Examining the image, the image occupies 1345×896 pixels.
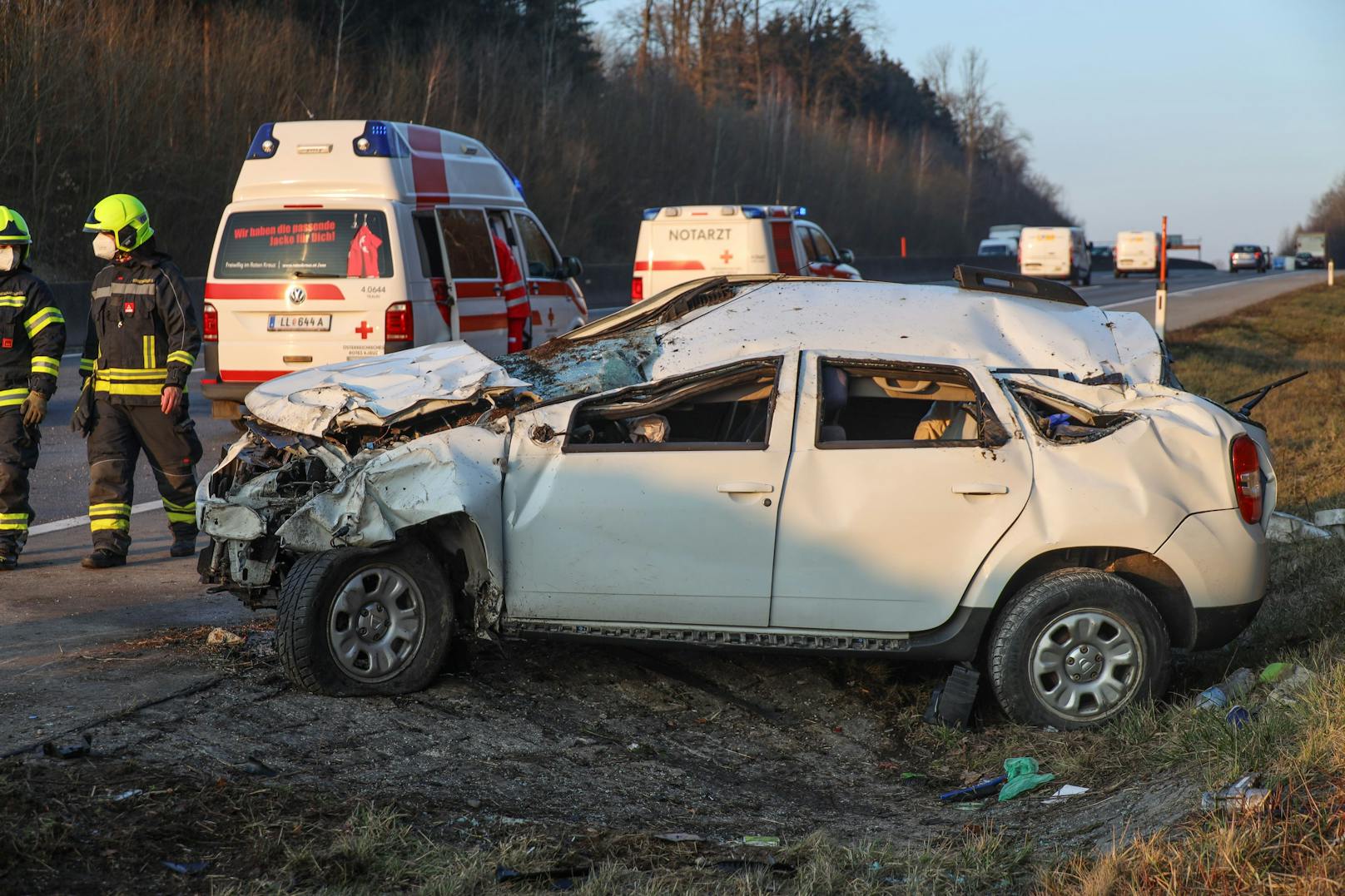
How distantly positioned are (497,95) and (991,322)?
118ft

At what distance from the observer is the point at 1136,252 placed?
57438 millimetres

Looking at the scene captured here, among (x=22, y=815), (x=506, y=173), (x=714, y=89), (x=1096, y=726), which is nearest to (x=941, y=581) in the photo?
(x=1096, y=726)

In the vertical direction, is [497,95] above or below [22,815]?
above

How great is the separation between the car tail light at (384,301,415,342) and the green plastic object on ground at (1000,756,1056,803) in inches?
275

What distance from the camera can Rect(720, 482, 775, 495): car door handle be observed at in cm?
518

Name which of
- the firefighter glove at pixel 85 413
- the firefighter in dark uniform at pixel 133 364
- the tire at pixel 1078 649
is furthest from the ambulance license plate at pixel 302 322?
the tire at pixel 1078 649

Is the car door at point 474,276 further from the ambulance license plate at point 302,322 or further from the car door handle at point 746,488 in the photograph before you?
the car door handle at point 746,488

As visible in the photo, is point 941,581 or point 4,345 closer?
point 941,581

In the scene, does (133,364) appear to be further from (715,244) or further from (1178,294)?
(1178,294)

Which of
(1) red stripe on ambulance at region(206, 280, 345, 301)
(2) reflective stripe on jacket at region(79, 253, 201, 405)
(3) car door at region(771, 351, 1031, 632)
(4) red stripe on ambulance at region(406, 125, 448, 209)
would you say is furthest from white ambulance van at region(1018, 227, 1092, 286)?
(3) car door at region(771, 351, 1031, 632)

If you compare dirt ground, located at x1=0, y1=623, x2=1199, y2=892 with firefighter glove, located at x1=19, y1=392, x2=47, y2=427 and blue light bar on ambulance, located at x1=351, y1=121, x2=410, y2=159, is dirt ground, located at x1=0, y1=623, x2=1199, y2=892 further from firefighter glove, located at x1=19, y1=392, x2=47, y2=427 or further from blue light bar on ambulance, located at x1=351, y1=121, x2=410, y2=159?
blue light bar on ambulance, located at x1=351, y1=121, x2=410, y2=159

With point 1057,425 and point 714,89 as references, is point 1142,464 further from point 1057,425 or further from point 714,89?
point 714,89

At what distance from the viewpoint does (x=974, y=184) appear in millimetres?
92875

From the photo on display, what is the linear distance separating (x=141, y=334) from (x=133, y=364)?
0.57 feet
